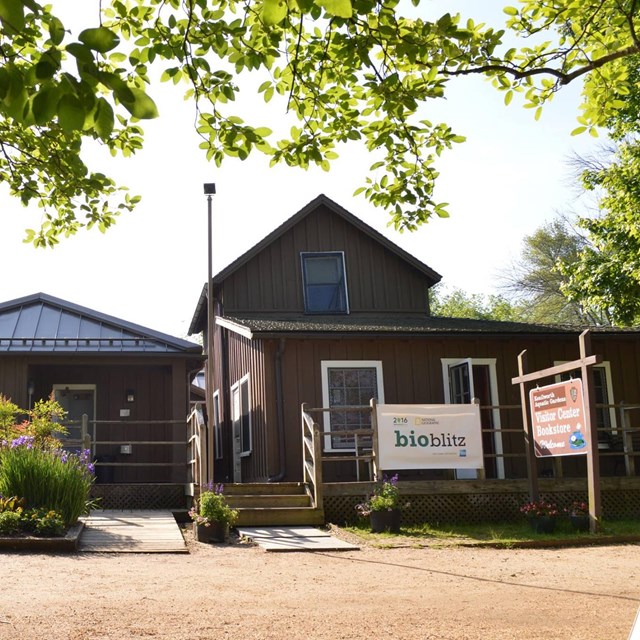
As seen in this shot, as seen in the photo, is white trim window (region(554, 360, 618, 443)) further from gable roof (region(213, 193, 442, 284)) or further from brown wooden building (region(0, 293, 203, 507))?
brown wooden building (region(0, 293, 203, 507))

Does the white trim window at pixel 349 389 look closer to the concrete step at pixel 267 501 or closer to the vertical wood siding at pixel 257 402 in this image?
the vertical wood siding at pixel 257 402

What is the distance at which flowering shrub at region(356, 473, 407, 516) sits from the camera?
11820 mm

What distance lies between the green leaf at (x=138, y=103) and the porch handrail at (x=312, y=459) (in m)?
9.54

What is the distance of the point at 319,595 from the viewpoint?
278 inches

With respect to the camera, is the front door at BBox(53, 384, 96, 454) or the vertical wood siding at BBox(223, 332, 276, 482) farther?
the front door at BBox(53, 384, 96, 454)

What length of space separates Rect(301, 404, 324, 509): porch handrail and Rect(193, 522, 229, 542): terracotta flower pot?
1.87m

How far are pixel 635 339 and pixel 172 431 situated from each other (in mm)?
9560

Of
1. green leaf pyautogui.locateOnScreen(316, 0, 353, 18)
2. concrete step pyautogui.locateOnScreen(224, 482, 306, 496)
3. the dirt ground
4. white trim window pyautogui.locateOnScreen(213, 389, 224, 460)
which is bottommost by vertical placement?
the dirt ground

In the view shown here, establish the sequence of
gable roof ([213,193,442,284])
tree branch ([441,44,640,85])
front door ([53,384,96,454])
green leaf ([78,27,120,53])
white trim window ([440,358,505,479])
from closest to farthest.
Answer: green leaf ([78,27,120,53]), tree branch ([441,44,640,85]), white trim window ([440,358,505,479]), front door ([53,384,96,454]), gable roof ([213,193,442,284])

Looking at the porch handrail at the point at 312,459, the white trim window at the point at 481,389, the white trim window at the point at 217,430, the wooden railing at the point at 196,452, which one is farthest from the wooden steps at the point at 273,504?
the white trim window at the point at 217,430

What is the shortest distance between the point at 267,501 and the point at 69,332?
606 centimetres

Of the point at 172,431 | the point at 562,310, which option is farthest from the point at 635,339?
the point at 562,310

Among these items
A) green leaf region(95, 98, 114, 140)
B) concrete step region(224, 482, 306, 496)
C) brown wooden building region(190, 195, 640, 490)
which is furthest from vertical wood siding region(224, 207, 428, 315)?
green leaf region(95, 98, 114, 140)

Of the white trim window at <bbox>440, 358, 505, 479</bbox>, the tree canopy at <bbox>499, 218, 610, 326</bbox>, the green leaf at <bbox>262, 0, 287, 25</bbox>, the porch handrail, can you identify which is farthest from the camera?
the tree canopy at <bbox>499, 218, 610, 326</bbox>
